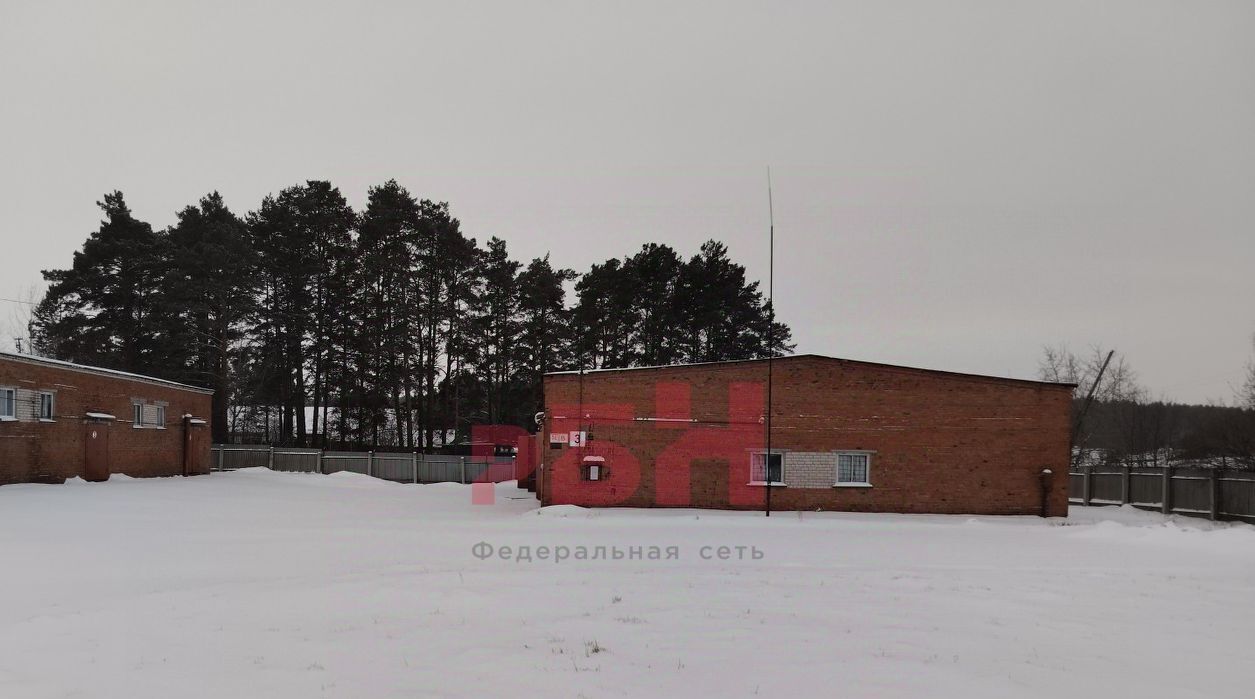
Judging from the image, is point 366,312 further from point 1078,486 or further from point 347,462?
point 1078,486

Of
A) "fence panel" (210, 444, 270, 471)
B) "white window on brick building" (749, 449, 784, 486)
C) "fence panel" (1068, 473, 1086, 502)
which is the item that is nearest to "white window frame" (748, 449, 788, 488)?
"white window on brick building" (749, 449, 784, 486)

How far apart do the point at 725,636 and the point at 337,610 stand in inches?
185

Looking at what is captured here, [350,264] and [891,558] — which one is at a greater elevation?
[350,264]

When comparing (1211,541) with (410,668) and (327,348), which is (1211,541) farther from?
(327,348)

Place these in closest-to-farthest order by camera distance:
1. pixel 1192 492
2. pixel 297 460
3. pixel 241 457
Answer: pixel 1192 492 → pixel 297 460 → pixel 241 457

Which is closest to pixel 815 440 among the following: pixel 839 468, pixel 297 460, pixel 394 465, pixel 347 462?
pixel 839 468

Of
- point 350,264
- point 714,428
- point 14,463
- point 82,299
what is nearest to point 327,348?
point 350,264

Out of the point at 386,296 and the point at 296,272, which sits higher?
the point at 296,272

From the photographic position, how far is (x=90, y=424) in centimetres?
2792

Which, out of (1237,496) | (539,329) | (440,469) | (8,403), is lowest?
(440,469)

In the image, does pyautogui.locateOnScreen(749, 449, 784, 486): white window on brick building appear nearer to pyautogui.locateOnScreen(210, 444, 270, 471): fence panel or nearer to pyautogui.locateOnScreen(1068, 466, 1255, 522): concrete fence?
pyautogui.locateOnScreen(1068, 466, 1255, 522): concrete fence

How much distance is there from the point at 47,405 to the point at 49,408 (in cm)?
13

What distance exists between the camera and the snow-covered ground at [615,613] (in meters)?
6.53

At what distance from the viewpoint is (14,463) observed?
957 inches
